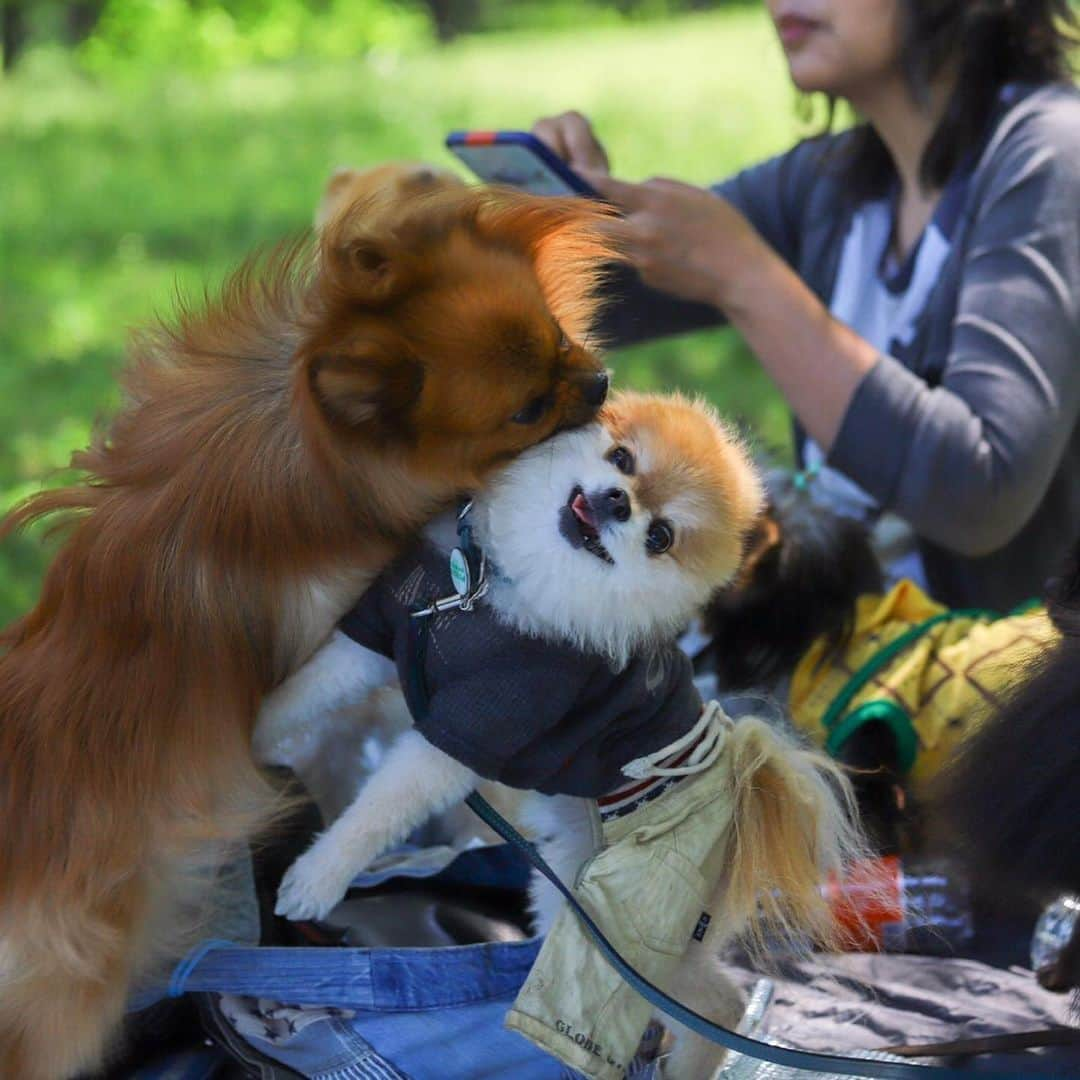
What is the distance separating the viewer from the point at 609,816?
1273 millimetres

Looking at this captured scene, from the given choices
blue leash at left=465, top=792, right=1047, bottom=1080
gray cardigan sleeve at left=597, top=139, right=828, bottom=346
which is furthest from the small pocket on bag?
gray cardigan sleeve at left=597, top=139, right=828, bottom=346

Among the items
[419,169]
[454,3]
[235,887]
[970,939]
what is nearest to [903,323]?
[419,169]

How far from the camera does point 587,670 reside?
1.19 m

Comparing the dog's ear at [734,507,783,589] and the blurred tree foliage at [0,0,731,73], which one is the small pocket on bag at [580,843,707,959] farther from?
the blurred tree foliage at [0,0,731,73]

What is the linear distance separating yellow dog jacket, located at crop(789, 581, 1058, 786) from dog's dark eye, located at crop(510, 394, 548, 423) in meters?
0.63

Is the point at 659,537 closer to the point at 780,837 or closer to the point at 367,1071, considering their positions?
the point at 780,837

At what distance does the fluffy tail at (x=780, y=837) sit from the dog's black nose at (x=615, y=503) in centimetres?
26

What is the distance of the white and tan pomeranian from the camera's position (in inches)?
46.0

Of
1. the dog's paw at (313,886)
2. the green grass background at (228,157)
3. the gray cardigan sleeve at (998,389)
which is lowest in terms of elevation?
the green grass background at (228,157)

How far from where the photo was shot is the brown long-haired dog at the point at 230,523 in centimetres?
110

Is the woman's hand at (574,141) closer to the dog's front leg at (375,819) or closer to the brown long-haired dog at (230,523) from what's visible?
the brown long-haired dog at (230,523)

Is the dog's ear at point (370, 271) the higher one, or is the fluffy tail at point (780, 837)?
the dog's ear at point (370, 271)

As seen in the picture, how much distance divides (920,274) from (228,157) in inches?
190

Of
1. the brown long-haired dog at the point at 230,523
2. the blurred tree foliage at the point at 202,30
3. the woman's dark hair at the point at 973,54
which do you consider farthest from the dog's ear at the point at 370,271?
the blurred tree foliage at the point at 202,30
